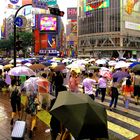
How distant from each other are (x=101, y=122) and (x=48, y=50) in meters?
104

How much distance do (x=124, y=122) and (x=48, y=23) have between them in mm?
97465

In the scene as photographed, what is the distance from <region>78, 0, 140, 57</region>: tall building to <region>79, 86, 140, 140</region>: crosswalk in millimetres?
77118

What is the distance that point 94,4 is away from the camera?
310 feet

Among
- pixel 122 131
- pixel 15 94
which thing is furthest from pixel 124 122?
pixel 15 94

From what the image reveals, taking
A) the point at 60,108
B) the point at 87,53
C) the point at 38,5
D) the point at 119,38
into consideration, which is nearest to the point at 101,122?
Result: the point at 60,108

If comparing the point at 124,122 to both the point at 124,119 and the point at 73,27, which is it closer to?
the point at 124,119

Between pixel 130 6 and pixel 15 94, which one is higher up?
pixel 130 6

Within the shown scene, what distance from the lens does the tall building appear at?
90.9 m

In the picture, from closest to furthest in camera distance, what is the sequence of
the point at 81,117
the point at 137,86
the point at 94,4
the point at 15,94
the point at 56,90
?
the point at 81,117 < the point at 15,94 < the point at 56,90 < the point at 137,86 < the point at 94,4

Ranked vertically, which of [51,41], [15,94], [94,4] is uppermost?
[94,4]

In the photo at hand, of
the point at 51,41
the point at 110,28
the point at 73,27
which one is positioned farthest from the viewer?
the point at 73,27

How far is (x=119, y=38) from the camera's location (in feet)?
296

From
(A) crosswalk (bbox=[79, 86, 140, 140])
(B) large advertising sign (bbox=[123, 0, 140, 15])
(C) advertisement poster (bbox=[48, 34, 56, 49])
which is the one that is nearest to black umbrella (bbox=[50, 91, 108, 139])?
(A) crosswalk (bbox=[79, 86, 140, 140])

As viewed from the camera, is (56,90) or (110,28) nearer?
(56,90)
